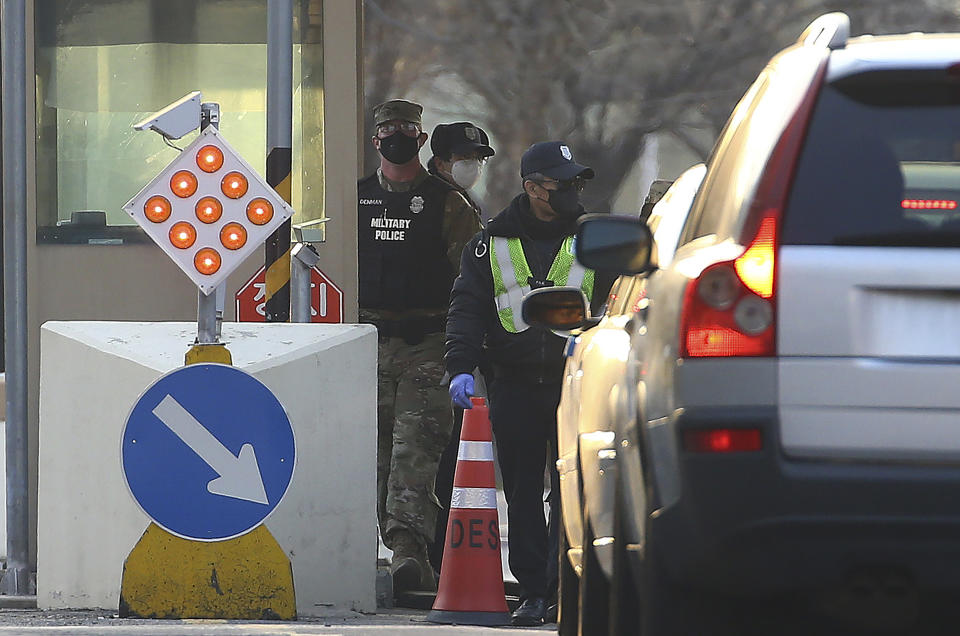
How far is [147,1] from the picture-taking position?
12367 millimetres

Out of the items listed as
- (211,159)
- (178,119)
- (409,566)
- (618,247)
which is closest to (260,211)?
(211,159)

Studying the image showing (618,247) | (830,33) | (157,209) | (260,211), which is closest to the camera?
(830,33)

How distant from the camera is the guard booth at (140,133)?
12.2m

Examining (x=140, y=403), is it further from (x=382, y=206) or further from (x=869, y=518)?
(x=869, y=518)

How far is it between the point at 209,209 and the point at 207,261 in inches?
7.0

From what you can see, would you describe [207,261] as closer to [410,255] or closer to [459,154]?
[410,255]

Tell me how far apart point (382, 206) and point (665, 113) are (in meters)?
22.7

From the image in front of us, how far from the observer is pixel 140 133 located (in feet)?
41.1

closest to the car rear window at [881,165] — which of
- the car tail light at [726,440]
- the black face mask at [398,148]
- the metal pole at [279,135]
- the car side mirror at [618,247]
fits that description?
the car tail light at [726,440]

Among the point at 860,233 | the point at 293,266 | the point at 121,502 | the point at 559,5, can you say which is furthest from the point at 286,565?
the point at 559,5

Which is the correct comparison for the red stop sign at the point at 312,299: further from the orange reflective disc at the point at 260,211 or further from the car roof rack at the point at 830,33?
the car roof rack at the point at 830,33

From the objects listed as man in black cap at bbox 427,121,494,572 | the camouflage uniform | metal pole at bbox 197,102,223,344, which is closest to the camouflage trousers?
the camouflage uniform

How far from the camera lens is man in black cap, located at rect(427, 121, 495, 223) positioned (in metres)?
12.0

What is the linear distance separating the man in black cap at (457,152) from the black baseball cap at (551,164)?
80.8 inches
